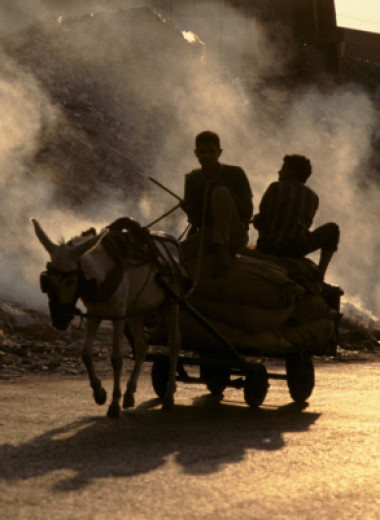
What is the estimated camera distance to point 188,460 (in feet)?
21.6

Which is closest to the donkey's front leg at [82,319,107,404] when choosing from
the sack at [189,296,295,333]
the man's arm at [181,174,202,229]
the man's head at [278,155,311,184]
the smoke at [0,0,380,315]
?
the sack at [189,296,295,333]

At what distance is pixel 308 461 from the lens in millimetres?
6641

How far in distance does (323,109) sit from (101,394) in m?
37.3

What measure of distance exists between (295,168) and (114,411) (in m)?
3.46

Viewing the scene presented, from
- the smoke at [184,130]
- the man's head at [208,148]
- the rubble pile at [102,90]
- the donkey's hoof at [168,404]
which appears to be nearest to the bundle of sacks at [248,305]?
the donkey's hoof at [168,404]

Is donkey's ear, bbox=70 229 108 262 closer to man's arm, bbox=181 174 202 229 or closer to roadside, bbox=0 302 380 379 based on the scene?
man's arm, bbox=181 174 202 229

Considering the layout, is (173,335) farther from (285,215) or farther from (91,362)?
(285,215)

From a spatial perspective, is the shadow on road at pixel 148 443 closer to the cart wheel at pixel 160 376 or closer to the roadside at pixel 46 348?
the cart wheel at pixel 160 376

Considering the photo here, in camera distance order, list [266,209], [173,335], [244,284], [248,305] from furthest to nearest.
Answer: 1. [266,209]
2. [248,305]
3. [244,284]
4. [173,335]

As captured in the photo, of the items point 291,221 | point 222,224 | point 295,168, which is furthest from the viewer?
point 295,168

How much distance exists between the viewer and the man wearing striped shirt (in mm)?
10336

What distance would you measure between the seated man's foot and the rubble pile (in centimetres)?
1243

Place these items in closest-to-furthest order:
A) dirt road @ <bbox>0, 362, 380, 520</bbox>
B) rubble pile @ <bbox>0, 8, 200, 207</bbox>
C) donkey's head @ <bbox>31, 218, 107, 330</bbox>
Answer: dirt road @ <bbox>0, 362, 380, 520</bbox> → donkey's head @ <bbox>31, 218, 107, 330</bbox> → rubble pile @ <bbox>0, 8, 200, 207</bbox>

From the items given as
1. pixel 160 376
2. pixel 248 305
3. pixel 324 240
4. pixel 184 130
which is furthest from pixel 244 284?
pixel 184 130
